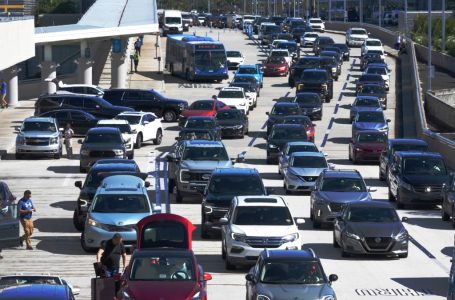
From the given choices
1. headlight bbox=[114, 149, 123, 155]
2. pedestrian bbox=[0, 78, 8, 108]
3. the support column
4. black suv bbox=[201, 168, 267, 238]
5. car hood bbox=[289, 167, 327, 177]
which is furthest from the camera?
the support column

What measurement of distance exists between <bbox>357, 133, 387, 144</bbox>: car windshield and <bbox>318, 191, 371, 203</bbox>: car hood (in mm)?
13375

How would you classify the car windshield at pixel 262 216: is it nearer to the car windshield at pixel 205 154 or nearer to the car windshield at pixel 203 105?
the car windshield at pixel 205 154

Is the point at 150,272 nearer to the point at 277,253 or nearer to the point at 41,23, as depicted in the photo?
the point at 277,253

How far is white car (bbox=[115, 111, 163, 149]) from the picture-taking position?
165ft

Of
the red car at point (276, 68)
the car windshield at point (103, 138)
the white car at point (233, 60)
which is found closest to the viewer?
the car windshield at point (103, 138)

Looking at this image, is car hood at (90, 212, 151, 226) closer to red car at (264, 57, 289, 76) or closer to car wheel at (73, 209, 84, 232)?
car wheel at (73, 209, 84, 232)

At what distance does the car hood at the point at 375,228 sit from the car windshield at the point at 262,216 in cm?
156

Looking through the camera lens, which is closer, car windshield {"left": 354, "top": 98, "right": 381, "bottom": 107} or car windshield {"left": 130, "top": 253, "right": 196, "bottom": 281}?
car windshield {"left": 130, "top": 253, "right": 196, "bottom": 281}

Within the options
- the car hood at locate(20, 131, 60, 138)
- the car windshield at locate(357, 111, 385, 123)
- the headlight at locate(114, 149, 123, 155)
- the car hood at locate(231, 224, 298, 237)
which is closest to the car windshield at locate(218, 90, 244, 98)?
the car windshield at locate(357, 111, 385, 123)

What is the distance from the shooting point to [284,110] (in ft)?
179

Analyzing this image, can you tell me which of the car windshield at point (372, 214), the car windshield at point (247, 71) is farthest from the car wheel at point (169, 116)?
the car windshield at point (372, 214)

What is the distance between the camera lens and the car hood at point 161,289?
20.1 meters

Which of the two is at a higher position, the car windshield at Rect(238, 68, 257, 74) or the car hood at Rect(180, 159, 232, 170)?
the car hood at Rect(180, 159, 232, 170)

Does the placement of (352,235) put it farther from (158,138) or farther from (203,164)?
(158,138)
